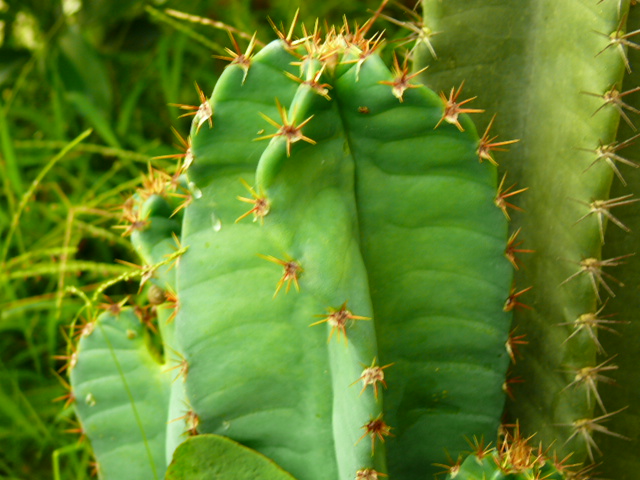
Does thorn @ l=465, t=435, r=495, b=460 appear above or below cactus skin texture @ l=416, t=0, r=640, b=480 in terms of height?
below

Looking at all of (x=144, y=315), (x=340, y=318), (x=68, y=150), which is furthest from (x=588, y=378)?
(x=68, y=150)

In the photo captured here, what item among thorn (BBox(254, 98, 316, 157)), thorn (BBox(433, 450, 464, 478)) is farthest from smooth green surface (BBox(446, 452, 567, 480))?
thorn (BBox(254, 98, 316, 157))

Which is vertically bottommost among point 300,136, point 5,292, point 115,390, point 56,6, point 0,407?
point 0,407

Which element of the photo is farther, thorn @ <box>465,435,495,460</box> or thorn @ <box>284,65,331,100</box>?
thorn @ <box>465,435,495,460</box>

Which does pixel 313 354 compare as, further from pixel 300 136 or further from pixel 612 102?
pixel 612 102

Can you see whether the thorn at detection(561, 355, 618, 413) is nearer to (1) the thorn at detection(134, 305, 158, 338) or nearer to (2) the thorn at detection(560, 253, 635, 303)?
(2) the thorn at detection(560, 253, 635, 303)

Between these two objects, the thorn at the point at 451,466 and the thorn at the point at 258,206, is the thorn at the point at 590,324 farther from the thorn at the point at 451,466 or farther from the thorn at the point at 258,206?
the thorn at the point at 258,206

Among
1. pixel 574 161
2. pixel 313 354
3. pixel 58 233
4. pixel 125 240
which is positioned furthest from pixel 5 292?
pixel 574 161

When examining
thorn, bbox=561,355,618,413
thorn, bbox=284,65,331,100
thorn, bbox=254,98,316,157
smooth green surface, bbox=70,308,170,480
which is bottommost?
smooth green surface, bbox=70,308,170,480
